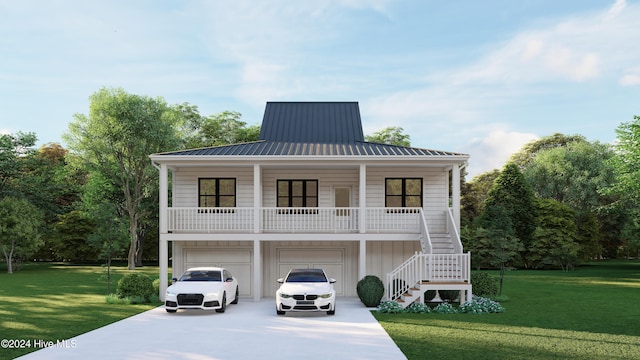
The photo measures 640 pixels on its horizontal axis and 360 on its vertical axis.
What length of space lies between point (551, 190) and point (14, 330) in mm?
53824

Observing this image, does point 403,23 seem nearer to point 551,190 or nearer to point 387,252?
A: point 387,252

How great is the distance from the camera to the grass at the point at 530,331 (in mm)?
12992

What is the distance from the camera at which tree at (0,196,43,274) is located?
44906 mm

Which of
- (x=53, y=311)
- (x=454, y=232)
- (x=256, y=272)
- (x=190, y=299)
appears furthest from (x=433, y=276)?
(x=53, y=311)

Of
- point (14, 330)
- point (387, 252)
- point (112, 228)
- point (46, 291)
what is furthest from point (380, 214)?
point (46, 291)

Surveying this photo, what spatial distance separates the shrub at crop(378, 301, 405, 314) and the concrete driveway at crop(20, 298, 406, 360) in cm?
93

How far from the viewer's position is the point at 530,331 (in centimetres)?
1603

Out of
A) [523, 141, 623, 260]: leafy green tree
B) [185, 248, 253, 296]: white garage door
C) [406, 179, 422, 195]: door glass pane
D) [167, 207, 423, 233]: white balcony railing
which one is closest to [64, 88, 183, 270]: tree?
[185, 248, 253, 296]: white garage door

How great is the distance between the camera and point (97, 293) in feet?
90.5

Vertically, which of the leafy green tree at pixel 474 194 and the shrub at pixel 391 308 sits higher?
the leafy green tree at pixel 474 194

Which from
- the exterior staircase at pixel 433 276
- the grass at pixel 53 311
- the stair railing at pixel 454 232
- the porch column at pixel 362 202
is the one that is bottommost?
the grass at pixel 53 311

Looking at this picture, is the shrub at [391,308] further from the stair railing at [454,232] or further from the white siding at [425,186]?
the white siding at [425,186]

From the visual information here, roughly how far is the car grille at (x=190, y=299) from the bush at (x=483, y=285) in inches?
444

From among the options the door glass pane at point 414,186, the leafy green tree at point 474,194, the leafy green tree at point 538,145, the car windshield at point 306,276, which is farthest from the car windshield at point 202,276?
the leafy green tree at point 538,145
